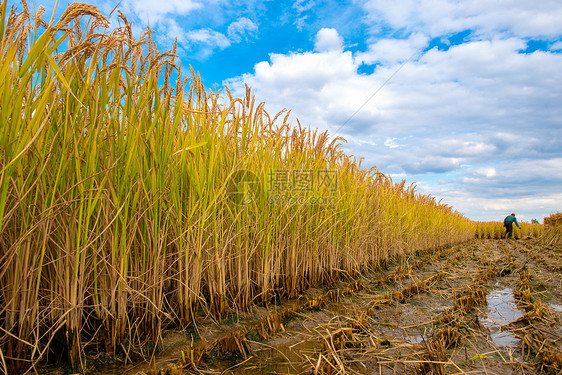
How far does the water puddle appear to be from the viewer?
8.52ft

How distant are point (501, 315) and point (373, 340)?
190 centimetres

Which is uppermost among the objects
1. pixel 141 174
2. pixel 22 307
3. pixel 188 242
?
pixel 141 174

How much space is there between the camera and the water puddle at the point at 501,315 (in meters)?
2.60

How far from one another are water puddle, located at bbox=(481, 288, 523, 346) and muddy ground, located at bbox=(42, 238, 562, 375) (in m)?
0.01

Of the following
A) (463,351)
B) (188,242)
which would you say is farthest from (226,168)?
(463,351)

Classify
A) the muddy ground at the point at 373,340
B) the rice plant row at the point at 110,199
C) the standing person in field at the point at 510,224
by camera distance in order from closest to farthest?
the rice plant row at the point at 110,199, the muddy ground at the point at 373,340, the standing person in field at the point at 510,224

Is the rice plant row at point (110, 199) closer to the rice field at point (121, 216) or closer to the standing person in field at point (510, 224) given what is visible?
the rice field at point (121, 216)

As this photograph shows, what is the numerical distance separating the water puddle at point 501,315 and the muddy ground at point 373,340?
0.01m

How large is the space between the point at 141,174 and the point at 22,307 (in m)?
0.97

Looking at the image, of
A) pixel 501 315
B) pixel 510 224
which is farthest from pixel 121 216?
pixel 510 224

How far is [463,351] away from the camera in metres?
2.29

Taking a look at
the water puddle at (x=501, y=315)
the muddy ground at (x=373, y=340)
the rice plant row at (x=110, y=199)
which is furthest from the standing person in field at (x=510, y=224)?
the rice plant row at (x=110, y=199)

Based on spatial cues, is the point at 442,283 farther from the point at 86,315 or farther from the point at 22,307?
the point at 22,307

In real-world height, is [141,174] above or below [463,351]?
above
